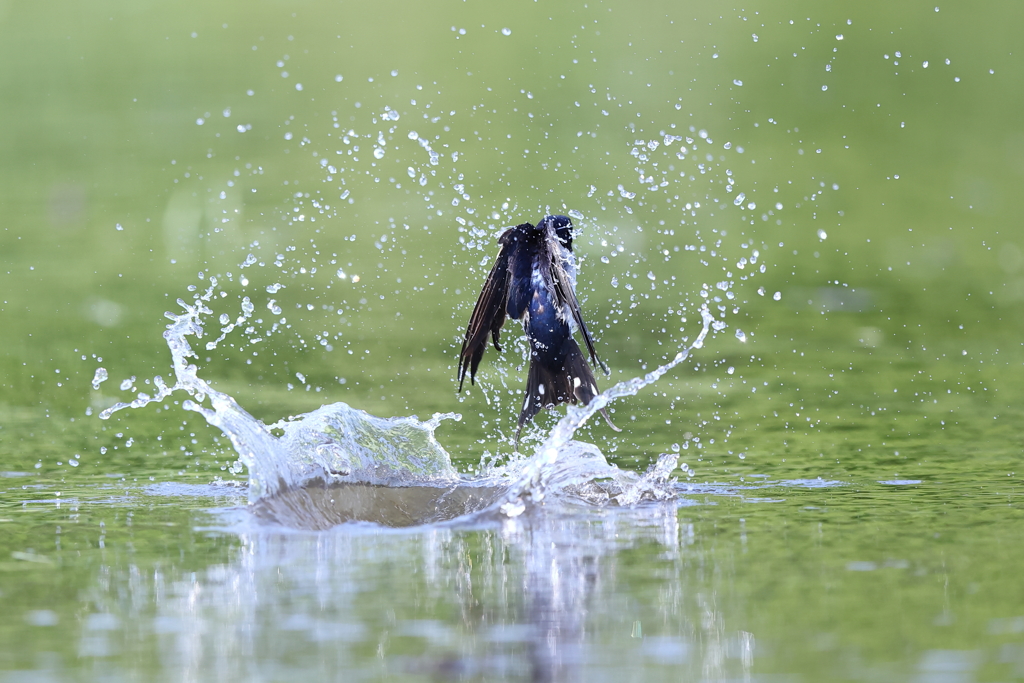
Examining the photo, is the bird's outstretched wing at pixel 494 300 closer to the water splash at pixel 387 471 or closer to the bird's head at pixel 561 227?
the bird's head at pixel 561 227

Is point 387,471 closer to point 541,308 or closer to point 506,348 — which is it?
point 541,308

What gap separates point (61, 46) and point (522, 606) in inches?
668

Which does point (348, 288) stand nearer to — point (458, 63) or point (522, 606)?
point (522, 606)

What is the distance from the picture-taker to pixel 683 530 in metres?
5.71

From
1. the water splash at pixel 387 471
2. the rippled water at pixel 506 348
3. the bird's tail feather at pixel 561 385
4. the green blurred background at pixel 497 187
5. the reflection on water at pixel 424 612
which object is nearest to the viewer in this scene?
the reflection on water at pixel 424 612

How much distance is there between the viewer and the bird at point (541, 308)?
698 centimetres

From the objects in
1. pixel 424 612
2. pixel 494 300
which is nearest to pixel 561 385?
pixel 494 300

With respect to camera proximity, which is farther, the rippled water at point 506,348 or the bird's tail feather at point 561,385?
the bird's tail feather at point 561,385

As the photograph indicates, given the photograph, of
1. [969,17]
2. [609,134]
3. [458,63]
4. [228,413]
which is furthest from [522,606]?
[969,17]

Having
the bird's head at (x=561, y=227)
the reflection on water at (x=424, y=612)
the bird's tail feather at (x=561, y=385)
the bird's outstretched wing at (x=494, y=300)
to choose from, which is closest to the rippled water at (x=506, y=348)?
the reflection on water at (x=424, y=612)

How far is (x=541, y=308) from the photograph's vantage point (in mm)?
7047

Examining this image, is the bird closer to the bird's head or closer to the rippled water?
the bird's head

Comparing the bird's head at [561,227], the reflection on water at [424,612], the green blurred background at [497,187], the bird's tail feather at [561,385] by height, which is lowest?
the reflection on water at [424,612]

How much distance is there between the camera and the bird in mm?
6980
